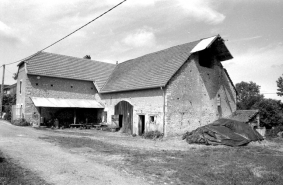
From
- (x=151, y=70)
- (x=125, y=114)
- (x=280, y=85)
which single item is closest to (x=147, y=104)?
(x=125, y=114)

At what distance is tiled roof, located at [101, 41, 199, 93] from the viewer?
63.8 feet

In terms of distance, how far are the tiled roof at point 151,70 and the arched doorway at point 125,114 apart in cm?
145

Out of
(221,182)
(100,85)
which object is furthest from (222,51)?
(221,182)

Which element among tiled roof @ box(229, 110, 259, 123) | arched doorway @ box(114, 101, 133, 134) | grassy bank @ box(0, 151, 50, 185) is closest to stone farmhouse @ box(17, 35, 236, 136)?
arched doorway @ box(114, 101, 133, 134)

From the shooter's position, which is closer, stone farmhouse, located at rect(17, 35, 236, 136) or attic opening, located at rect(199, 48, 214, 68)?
stone farmhouse, located at rect(17, 35, 236, 136)

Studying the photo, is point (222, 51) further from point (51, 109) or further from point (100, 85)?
point (51, 109)

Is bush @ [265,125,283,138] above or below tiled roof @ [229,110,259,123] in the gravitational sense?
below

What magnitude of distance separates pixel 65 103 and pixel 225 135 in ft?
52.4

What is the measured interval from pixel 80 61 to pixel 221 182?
25014 millimetres

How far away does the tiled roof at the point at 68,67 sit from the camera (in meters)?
24.6

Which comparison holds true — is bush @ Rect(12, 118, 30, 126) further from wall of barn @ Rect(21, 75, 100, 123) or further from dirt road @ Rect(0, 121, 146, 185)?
dirt road @ Rect(0, 121, 146, 185)

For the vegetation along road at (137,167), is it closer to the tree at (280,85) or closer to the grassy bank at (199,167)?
the grassy bank at (199,167)

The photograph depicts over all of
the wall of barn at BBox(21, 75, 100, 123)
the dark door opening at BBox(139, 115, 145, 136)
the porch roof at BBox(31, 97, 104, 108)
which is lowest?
the dark door opening at BBox(139, 115, 145, 136)

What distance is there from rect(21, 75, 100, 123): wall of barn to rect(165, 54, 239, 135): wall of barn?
1122 cm
